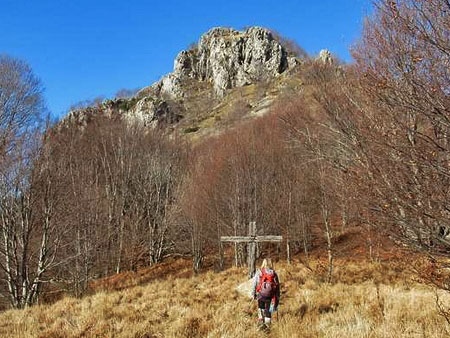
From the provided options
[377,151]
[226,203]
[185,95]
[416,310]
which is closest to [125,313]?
[416,310]

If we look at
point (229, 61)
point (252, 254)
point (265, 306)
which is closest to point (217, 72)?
point (229, 61)

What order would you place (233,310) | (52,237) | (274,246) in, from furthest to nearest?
(274,246)
(52,237)
(233,310)

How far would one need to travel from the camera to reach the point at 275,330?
615 centimetres

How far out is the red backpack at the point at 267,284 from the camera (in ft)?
23.7

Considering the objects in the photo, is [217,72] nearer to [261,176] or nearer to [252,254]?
[261,176]

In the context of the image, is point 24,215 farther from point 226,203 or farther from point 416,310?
point 416,310

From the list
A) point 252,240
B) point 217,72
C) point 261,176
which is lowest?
point 252,240

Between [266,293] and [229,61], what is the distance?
97.9m

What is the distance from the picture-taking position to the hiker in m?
6.99

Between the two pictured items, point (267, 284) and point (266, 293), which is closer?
point (266, 293)

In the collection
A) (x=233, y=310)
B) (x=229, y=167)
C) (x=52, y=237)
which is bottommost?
(x=233, y=310)

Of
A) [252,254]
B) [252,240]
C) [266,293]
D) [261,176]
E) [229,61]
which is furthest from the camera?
[229,61]

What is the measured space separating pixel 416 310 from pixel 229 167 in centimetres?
1580

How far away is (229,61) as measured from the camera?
100875 millimetres
